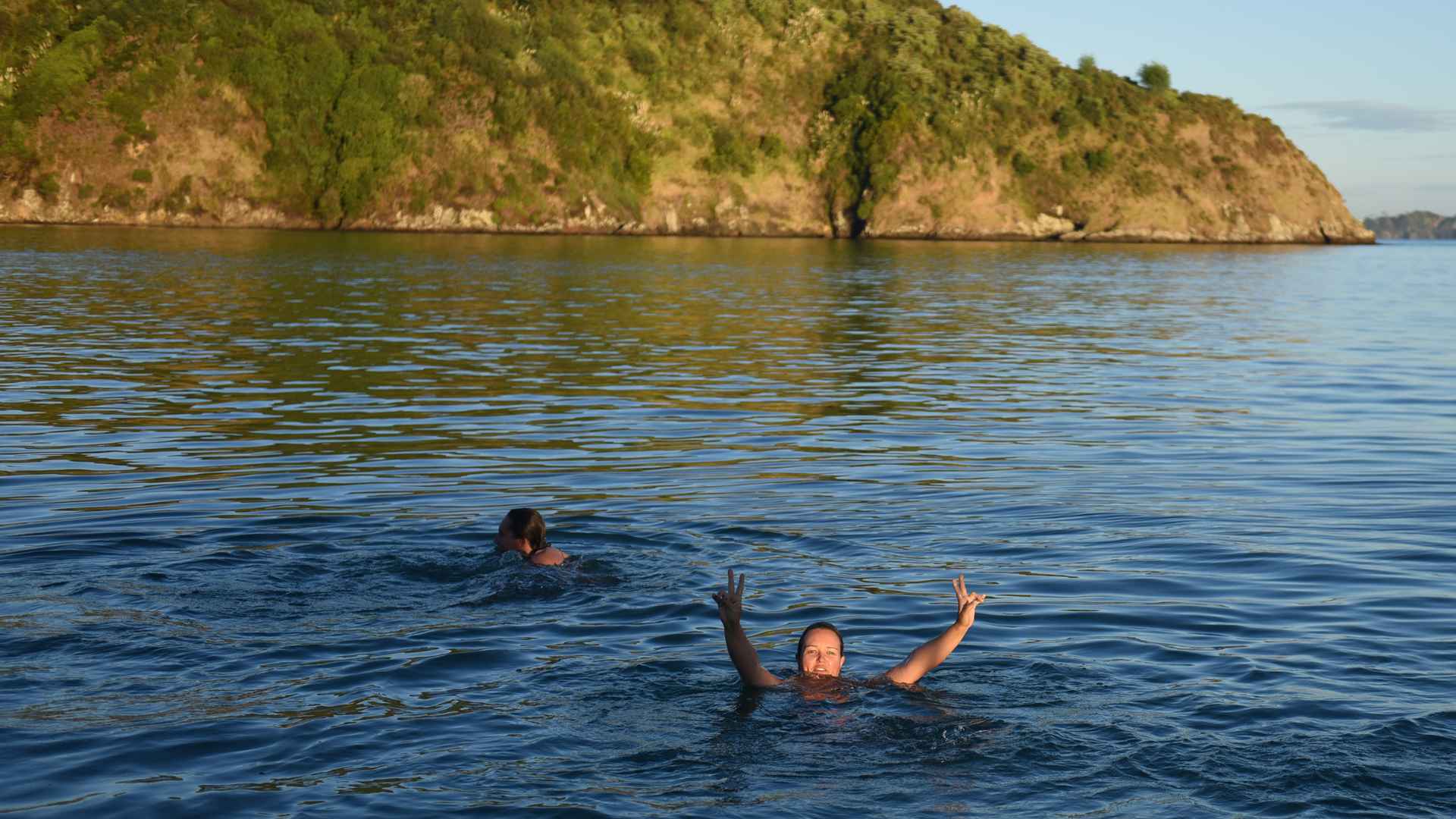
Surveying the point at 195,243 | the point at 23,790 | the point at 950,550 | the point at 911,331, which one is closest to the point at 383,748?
the point at 23,790

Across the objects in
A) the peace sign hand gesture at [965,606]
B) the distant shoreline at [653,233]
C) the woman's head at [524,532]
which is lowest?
the woman's head at [524,532]

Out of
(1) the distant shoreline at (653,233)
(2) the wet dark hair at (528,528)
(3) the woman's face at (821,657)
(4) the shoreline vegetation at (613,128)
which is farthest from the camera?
(4) the shoreline vegetation at (613,128)

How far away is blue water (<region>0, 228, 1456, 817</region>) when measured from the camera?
7695 millimetres

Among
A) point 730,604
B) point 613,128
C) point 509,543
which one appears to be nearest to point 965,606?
point 730,604

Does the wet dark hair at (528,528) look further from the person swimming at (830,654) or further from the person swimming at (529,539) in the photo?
the person swimming at (830,654)

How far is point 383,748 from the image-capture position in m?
8.00

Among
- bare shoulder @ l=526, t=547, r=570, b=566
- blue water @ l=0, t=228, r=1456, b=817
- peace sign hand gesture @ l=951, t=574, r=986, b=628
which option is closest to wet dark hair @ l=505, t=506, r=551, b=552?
bare shoulder @ l=526, t=547, r=570, b=566

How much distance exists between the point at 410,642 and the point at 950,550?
5760 mm

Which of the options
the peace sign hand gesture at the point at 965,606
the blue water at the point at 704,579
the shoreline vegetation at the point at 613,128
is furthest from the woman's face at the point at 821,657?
the shoreline vegetation at the point at 613,128

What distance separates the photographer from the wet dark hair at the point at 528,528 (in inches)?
491

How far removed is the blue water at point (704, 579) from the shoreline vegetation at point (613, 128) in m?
105

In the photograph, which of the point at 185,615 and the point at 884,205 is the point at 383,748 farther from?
the point at 884,205

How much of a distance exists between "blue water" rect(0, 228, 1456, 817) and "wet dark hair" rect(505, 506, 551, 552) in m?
0.33

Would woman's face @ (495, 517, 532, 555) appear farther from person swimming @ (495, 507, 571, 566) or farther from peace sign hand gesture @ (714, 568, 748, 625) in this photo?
peace sign hand gesture @ (714, 568, 748, 625)
